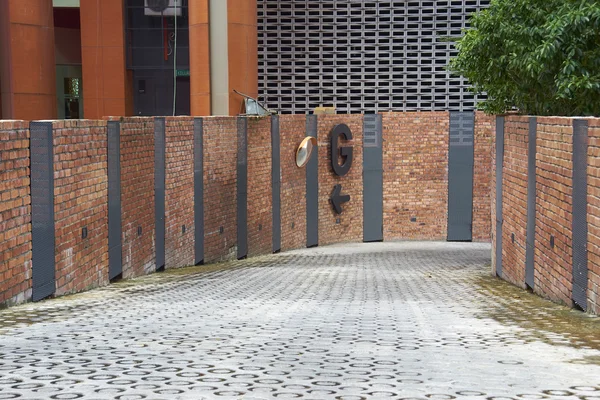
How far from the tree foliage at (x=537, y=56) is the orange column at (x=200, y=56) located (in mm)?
9499

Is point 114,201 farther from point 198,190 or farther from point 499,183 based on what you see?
point 499,183

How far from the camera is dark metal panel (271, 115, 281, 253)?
72.2 ft

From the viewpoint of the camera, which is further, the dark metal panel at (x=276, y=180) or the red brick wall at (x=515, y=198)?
the dark metal panel at (x=276, y=180)

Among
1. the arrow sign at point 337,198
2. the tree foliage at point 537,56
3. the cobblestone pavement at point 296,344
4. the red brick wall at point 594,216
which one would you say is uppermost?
the tree foliage at point 537,56

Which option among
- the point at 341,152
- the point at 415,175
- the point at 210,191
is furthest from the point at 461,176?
the point at 210,191

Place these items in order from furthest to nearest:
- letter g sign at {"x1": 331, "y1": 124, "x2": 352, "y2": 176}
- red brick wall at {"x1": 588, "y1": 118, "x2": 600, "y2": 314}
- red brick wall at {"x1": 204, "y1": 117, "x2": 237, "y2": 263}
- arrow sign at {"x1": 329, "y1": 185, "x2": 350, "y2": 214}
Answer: arrow sign at {"x1": 329, "y1": 185, "x2": 350, "y2": 214} < letter g sign at {"x1": 331, "y1": 124, "x2": 352, "y2": 176} < red brick wall at {"x1": 204, "y1": 117, "x2": 237, "y2": 263} < red brick wall at {"x1": 588, "y1": 118, "x2": 600, "y2": 314}

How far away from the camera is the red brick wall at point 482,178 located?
26.2m

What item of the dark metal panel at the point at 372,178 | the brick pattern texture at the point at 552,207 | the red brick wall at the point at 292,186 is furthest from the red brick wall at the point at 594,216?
the dark metal panel at the point at 372,178

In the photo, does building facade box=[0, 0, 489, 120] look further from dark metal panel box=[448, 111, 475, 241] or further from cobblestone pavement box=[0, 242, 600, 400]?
cobblestone pavement box=[0, 242, 600, 400]

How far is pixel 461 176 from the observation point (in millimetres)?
26422

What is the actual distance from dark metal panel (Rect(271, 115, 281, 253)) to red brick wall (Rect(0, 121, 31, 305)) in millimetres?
12606

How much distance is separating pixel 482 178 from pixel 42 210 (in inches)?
722

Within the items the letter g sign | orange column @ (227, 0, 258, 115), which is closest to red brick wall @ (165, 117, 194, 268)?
orange column @ (227, 0, 258, 115)

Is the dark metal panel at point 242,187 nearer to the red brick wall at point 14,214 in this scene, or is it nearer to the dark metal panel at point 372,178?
the dark metal panel at point 372,178
